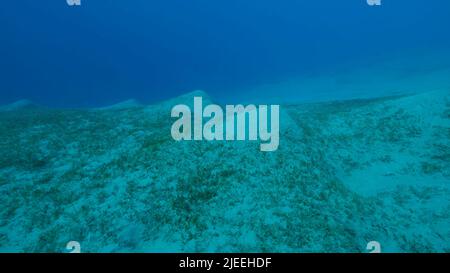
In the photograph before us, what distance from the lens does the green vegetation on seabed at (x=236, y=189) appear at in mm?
13469

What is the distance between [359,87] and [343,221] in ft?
253

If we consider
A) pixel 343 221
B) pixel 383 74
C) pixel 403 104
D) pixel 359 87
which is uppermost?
pixel 383 74

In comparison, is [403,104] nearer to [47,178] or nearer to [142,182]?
[142,182]

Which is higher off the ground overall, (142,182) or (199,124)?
(199,124)

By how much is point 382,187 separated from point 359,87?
71698mm

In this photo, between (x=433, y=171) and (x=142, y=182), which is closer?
(x=142, y=182)

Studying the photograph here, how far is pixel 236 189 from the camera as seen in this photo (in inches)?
620

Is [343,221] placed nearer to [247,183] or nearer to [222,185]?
[247,183]

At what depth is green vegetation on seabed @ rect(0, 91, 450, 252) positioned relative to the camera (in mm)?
13469

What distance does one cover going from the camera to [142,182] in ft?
55.5
